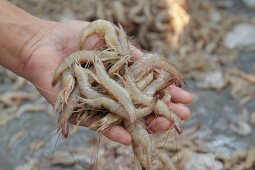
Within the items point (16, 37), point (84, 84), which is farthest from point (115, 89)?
point (16, 37)

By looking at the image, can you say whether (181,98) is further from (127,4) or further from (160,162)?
(127,4)

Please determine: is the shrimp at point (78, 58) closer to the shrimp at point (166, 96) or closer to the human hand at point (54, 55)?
the human hand at point (54, 55)

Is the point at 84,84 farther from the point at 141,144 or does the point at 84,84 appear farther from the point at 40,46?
the point at 40,46

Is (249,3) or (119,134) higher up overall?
(119,134)

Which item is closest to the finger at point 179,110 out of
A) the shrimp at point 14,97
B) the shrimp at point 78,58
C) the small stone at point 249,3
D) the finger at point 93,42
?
the shrimp at point 78,58

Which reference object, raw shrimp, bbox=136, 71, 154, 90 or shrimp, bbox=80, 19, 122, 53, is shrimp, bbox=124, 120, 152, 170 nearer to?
raw shrimp, bbox=136, 71, 154, 90

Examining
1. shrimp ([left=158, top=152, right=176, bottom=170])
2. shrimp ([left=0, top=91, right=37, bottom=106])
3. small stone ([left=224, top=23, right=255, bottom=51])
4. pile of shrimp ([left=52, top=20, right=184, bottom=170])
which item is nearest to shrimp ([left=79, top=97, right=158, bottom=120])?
pile of shrimp ([left=52, top=20, right=184, bottom=170])

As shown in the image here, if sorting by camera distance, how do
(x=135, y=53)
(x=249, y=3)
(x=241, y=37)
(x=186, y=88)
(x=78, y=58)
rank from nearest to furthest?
(x=78, y=58) < (x=135, y=53) < (x=186, y=88) < (x=241, y=37) < (x=249, y=3)
